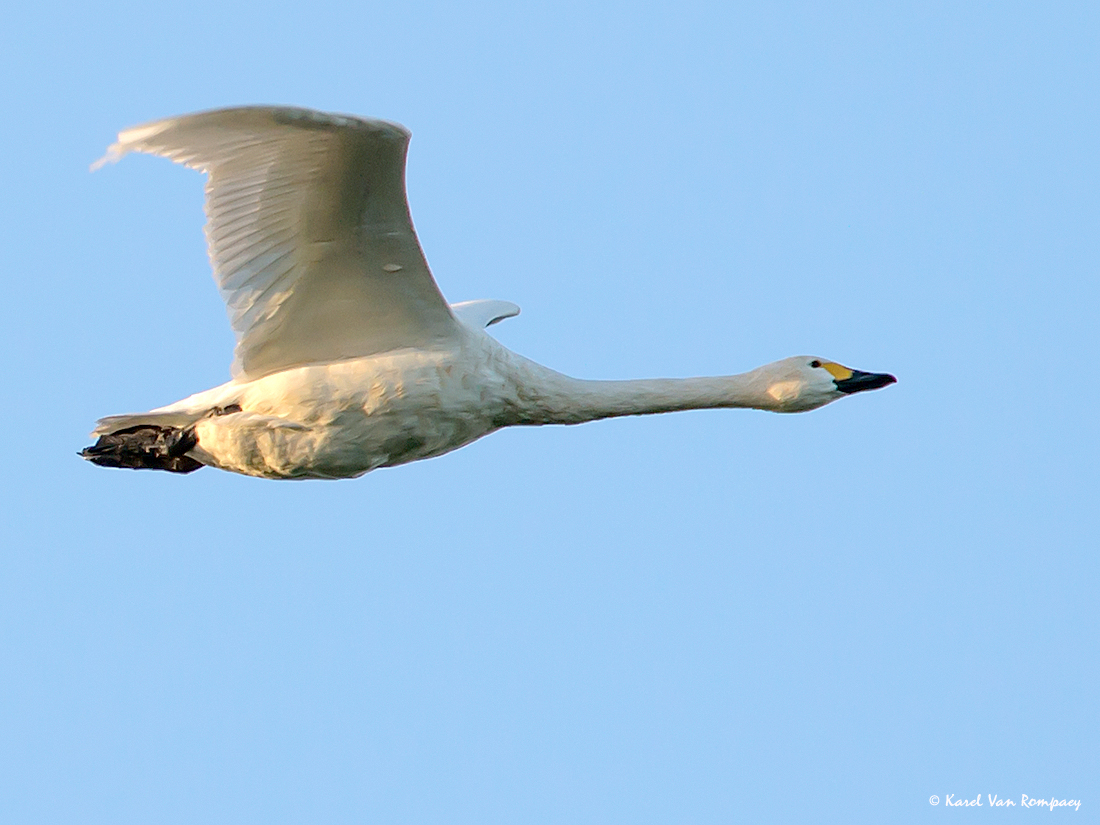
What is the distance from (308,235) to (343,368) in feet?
3.33

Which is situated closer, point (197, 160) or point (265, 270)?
point (197, 160)

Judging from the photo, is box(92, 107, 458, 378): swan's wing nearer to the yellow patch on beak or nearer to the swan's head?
the swan's head

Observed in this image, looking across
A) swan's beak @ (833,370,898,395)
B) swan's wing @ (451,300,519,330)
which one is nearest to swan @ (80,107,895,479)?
swan's beak @ (833,370,898,395)

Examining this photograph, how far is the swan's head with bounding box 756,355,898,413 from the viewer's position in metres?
13.0

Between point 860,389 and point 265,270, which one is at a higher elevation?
point 265,270

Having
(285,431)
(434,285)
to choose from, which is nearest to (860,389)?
(434,285)

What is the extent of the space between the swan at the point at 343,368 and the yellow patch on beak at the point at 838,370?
0.05ft

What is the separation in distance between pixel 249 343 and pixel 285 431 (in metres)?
0.63

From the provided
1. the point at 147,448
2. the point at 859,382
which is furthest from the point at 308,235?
the point at 859,382

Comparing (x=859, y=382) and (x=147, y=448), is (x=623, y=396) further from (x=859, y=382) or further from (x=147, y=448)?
(x=147, y=448)

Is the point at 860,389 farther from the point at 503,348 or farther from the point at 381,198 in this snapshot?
the point at 381,198

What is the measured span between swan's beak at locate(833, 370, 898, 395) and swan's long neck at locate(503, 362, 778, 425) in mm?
487

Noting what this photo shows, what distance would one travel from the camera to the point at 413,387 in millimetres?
12281

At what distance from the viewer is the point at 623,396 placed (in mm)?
12805
